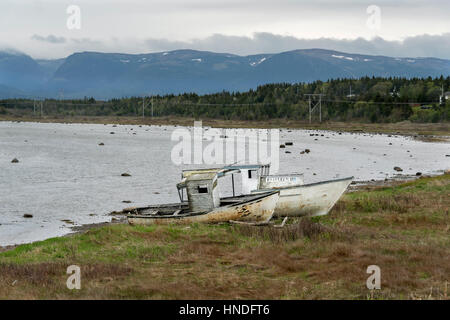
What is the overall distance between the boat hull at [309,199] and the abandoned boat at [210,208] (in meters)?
0.91

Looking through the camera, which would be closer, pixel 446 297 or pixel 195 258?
pixel 446 297

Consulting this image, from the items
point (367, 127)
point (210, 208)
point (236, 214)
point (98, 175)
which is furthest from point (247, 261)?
point (367, 127)

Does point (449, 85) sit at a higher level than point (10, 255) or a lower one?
higher

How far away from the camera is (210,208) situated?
21281 millimetres

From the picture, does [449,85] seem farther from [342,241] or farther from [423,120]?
[342,241]

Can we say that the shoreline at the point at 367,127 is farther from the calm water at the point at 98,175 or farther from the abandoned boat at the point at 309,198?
the abandoned boat at the point at 309,198

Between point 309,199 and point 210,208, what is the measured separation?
3.80m

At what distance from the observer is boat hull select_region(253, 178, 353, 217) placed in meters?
21.6

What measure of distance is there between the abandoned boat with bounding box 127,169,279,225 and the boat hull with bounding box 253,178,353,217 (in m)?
0.91

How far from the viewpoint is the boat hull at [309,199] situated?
70.9ft

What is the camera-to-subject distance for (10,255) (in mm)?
16484

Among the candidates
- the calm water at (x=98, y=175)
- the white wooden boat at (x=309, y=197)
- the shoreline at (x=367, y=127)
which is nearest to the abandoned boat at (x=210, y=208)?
the white wooden boat at (x=309, y=197)
